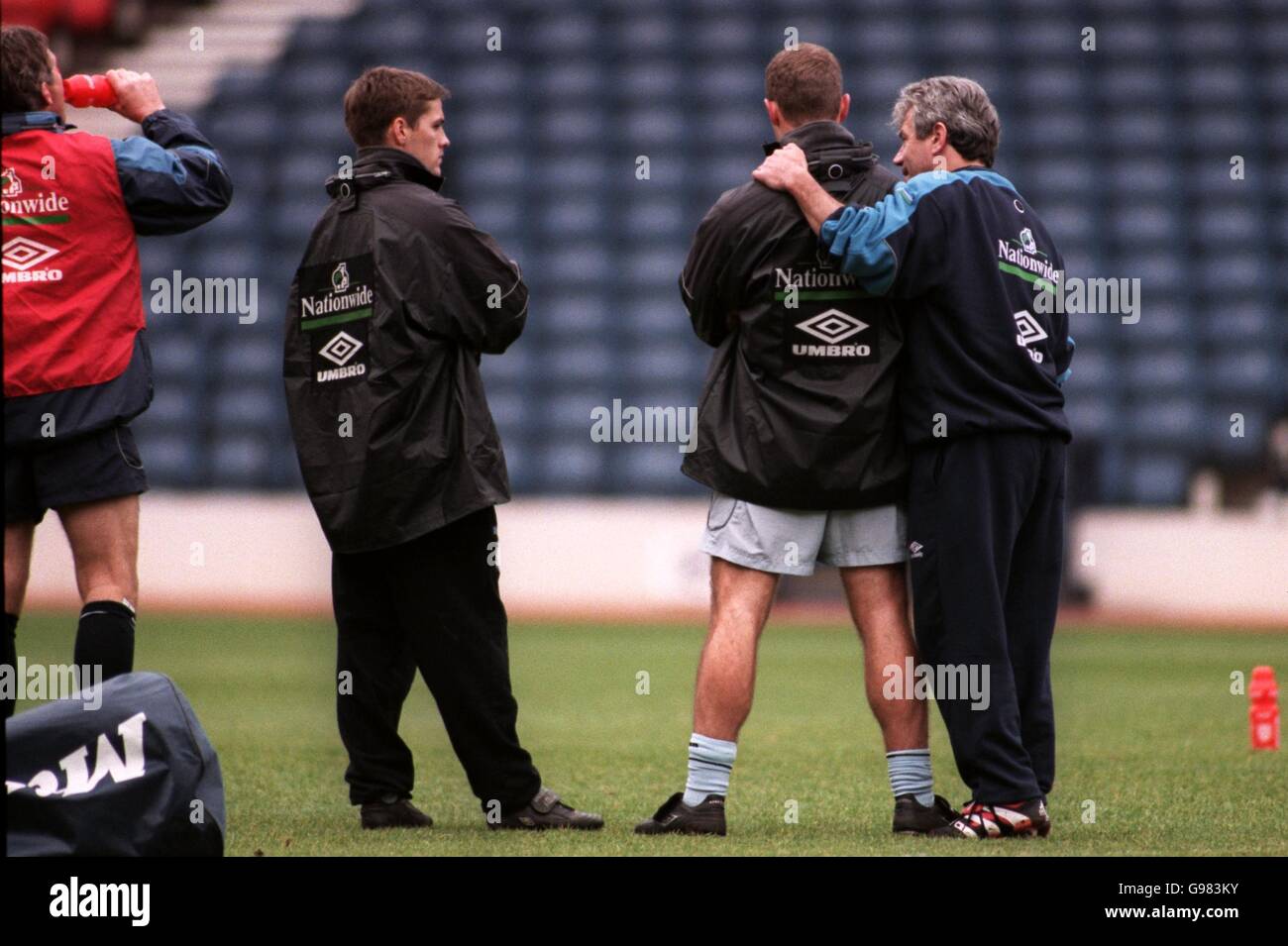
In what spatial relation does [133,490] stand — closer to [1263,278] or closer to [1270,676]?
[1270,676]

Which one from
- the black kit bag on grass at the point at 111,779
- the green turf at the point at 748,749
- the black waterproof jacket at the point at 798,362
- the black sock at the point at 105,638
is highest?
the black waterproof jacket at the point at 798,362

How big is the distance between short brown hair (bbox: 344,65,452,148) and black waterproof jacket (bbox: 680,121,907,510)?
810 mm

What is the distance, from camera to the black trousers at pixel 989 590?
13.5ft

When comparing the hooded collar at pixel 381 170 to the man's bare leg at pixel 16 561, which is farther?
the hooded collar at pixel 381 170

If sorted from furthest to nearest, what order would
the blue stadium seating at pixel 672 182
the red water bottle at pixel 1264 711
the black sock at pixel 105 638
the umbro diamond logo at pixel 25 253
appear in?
the blue stadium seating at pixel 672 182, the red water bottle at pixel 1264 711, the umbro diamond logo at pixel 25 253, the black sock at pixel 105 638

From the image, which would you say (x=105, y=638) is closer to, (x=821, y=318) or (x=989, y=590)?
(x=821, y=318)

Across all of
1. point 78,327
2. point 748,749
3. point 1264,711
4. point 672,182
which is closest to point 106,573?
point 78,327

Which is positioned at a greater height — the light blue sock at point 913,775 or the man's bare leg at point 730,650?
A: the man's bare leg at point 730,650

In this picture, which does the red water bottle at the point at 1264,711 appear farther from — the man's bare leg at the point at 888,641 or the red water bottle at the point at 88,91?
the red water bottle at the point at 88,91

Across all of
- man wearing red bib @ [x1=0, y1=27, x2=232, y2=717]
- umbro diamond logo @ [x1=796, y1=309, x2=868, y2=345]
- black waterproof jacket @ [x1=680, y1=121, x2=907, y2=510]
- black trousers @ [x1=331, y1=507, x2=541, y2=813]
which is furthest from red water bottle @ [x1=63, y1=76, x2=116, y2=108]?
umbro diamond logo @ [x1=796, y1=309, x2=868, y2=345]

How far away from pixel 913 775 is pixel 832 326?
1.12 meters

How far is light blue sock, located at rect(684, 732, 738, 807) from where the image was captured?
13.7ft

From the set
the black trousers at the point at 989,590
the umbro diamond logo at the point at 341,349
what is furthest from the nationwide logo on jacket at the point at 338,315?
the black trousers at the point at 989,590

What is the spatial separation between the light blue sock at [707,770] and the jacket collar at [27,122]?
2160 mm
